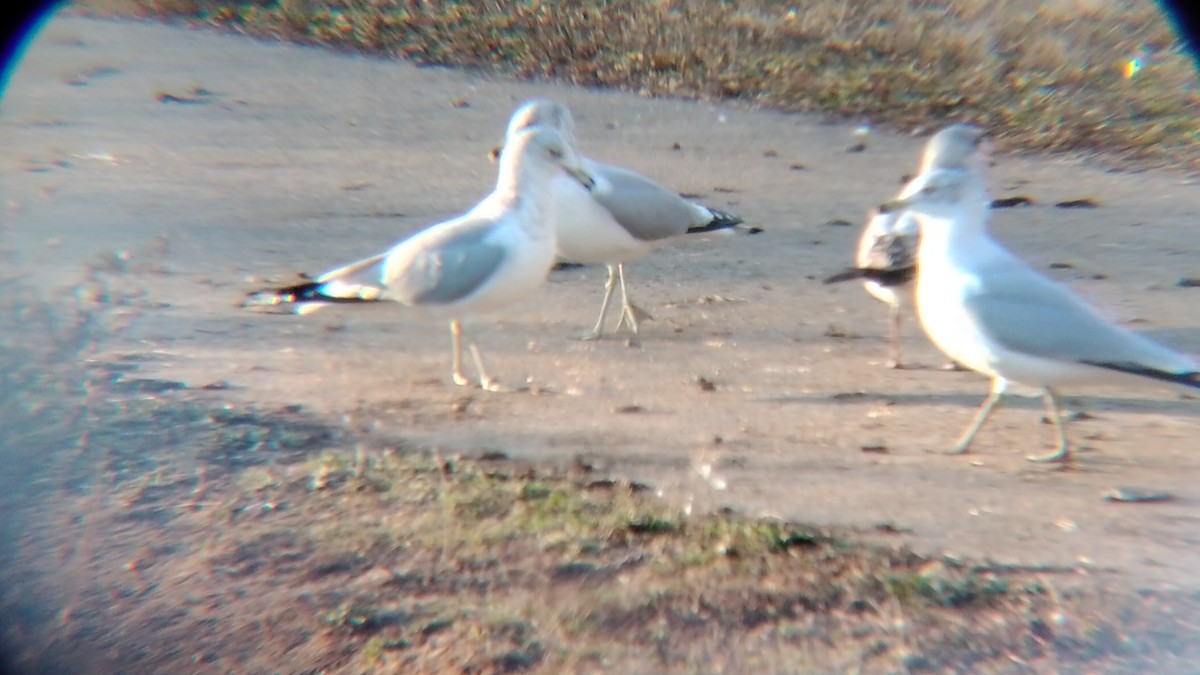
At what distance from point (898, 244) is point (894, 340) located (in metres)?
0.41

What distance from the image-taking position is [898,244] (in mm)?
Answer: 5590

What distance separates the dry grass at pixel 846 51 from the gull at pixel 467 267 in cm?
557

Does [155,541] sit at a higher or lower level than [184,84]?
lower

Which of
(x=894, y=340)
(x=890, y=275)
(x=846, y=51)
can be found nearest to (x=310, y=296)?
(x=890, y=275)

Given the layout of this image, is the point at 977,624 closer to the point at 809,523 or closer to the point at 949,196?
the point at 809,523

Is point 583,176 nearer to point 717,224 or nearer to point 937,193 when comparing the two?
point 717,224

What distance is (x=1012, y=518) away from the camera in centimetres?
379

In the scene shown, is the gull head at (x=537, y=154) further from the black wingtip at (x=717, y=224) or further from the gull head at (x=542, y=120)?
the black wingtip at (x=717, y=224)

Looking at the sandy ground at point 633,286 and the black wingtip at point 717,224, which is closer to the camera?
the sandy ground at point 633,286

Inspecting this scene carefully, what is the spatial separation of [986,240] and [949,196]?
210 millimetres

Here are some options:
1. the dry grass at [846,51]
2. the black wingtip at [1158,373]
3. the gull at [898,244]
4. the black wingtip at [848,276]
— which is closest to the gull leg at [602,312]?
the gull at [898,244]

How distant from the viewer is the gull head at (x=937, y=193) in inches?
185

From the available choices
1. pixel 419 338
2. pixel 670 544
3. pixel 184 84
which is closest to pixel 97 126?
pixel 184 84

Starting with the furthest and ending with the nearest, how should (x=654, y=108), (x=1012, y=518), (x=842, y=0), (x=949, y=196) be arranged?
1. (x=842, y=0)
2. (x=654, y=108)
3. (x=949, y=196)
4. (x=1012, y=518)
